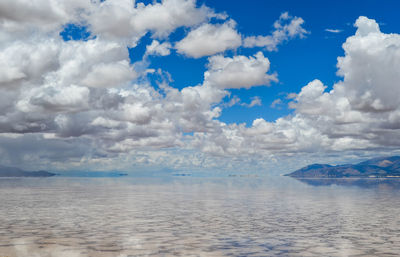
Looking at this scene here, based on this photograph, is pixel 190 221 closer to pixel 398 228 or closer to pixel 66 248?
pixel 66 248

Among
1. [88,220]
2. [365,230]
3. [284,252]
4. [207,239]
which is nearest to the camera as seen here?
[284,252]

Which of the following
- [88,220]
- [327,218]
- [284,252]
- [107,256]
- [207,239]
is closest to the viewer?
[107,256]

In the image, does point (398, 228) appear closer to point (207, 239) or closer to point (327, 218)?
point (327, 218)

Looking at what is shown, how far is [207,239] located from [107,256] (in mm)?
7504

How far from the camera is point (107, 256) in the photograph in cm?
1812

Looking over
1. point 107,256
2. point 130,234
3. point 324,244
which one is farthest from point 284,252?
point 130,234

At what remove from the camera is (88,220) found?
32.6 meters

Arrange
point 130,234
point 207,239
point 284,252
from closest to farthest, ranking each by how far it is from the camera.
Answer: point 284,252
point 207,239
point 130,234

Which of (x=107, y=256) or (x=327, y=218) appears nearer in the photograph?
(x=107, y=256)

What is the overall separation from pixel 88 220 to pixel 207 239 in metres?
14.1

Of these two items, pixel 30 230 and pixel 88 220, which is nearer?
pixel 30 230

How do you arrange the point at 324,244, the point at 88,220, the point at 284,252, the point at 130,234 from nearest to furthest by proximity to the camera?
1. the point at 284,252
2. the point at 324,244
3. the point at 130,234
4. the point at 88,220

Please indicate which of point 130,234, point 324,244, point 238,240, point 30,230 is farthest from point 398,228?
point 30,230

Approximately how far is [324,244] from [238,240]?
5298mm
